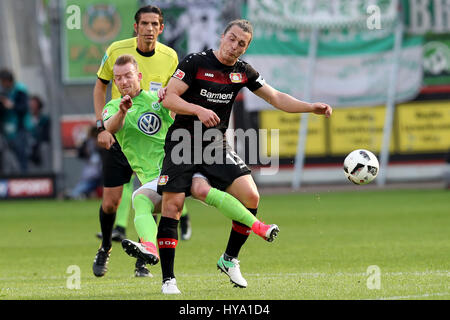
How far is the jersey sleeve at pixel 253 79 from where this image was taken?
8211 millimetres

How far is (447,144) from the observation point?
2527cm

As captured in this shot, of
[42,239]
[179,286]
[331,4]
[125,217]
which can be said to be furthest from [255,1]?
[179,286]

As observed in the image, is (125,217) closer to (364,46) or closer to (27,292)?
(27,292)

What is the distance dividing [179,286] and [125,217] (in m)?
3.65

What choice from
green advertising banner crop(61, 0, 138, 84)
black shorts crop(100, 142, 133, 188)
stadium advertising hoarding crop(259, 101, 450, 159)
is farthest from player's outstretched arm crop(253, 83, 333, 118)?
green advertising banner crop(61, 0, 138, 84)

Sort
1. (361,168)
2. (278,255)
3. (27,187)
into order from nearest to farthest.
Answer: (361,168), (278,255), (27,187)

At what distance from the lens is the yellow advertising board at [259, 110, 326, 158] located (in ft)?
83.7

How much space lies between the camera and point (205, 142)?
26.2 ft

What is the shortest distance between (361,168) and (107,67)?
107 inches

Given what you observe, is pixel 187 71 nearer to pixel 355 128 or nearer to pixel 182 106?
pixel 182 106

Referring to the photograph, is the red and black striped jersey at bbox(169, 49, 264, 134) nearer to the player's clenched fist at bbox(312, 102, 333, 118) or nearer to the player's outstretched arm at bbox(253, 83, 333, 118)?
the player's outstretched arm at bbox(253, 83, 333, 118)

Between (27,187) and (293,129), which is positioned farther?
(293,129)

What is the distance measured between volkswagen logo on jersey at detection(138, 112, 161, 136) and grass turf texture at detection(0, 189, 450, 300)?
1.30 metres

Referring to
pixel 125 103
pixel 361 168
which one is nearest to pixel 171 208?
pixel 125 103
